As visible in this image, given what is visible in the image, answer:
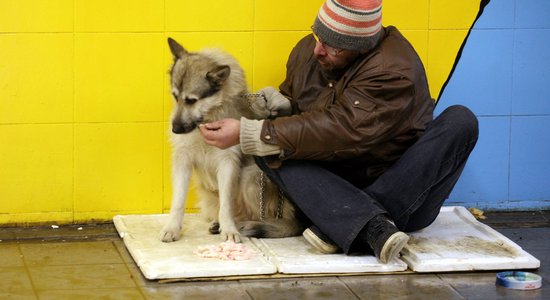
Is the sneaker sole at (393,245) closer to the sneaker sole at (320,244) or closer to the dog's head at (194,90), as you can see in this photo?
the sneaker sole at (320,244)

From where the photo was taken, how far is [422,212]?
15.1 ft

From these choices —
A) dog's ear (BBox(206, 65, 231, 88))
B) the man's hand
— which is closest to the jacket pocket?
the man's hand

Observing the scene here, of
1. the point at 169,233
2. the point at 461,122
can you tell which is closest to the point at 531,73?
the point at 461,122

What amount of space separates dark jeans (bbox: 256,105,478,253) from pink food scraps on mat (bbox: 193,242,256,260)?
34cm

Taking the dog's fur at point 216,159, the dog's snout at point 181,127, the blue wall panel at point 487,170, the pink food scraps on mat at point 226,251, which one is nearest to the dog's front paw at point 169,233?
the dog's fur at point 216,159

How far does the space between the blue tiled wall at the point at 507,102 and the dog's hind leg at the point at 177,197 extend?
5.01ft

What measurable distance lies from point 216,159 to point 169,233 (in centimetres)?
44

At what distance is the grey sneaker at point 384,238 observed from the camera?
4203 mm

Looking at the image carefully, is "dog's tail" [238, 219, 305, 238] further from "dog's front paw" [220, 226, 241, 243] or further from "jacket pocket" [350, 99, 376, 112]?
"jacket pocket" [350, 99, 376, 112]

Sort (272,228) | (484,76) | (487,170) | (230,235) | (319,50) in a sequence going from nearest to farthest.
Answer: (319,50)
(230,235)
(272,228)
(484,76)
(487,170)

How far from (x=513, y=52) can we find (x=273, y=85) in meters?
1.39

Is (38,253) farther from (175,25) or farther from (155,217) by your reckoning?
(175,25)

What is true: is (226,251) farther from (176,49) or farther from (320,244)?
(176,49)

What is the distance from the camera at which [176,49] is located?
459cm
